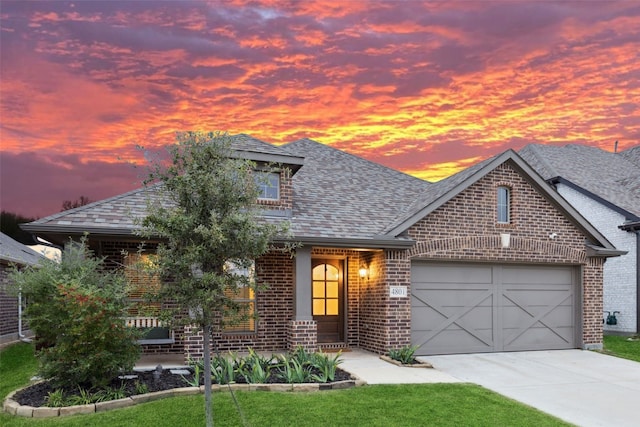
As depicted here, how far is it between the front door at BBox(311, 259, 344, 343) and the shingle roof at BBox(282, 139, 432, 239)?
4.64ft

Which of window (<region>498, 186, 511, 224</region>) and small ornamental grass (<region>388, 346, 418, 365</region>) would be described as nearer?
small ornamental grass (<region>388, 346, 418, 365</region>)

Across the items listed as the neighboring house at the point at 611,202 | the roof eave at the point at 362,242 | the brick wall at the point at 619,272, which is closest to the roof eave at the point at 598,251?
the neighboring house at the point at 611,202

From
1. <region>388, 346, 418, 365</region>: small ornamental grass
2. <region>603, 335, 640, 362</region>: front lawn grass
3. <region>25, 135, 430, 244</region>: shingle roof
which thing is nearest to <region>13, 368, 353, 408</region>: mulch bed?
<region>388, 346, 418, 365</region>: small ornamental grass

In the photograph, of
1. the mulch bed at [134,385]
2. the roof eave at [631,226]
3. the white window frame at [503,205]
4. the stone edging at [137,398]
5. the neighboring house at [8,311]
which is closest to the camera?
the stone edging at [137,398]

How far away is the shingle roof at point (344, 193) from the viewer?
1370 cm

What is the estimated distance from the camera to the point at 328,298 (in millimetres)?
14883

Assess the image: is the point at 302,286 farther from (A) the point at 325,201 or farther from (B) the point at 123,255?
(B) the point at 123,255

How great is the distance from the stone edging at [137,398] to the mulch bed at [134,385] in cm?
19

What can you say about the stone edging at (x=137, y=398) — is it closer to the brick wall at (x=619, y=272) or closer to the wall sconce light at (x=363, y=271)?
the wall sconce light at (x=363, y=271)

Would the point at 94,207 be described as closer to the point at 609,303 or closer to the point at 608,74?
the point at 608,74

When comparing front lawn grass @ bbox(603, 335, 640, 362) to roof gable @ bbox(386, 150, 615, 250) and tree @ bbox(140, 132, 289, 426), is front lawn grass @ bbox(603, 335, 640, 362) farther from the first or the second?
A: tree @ bbox(140, 132, 289, 426)

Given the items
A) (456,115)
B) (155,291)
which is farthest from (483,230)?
(155,291)

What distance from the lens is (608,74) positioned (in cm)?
1600

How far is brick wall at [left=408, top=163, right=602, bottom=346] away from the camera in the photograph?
45.9 ft
